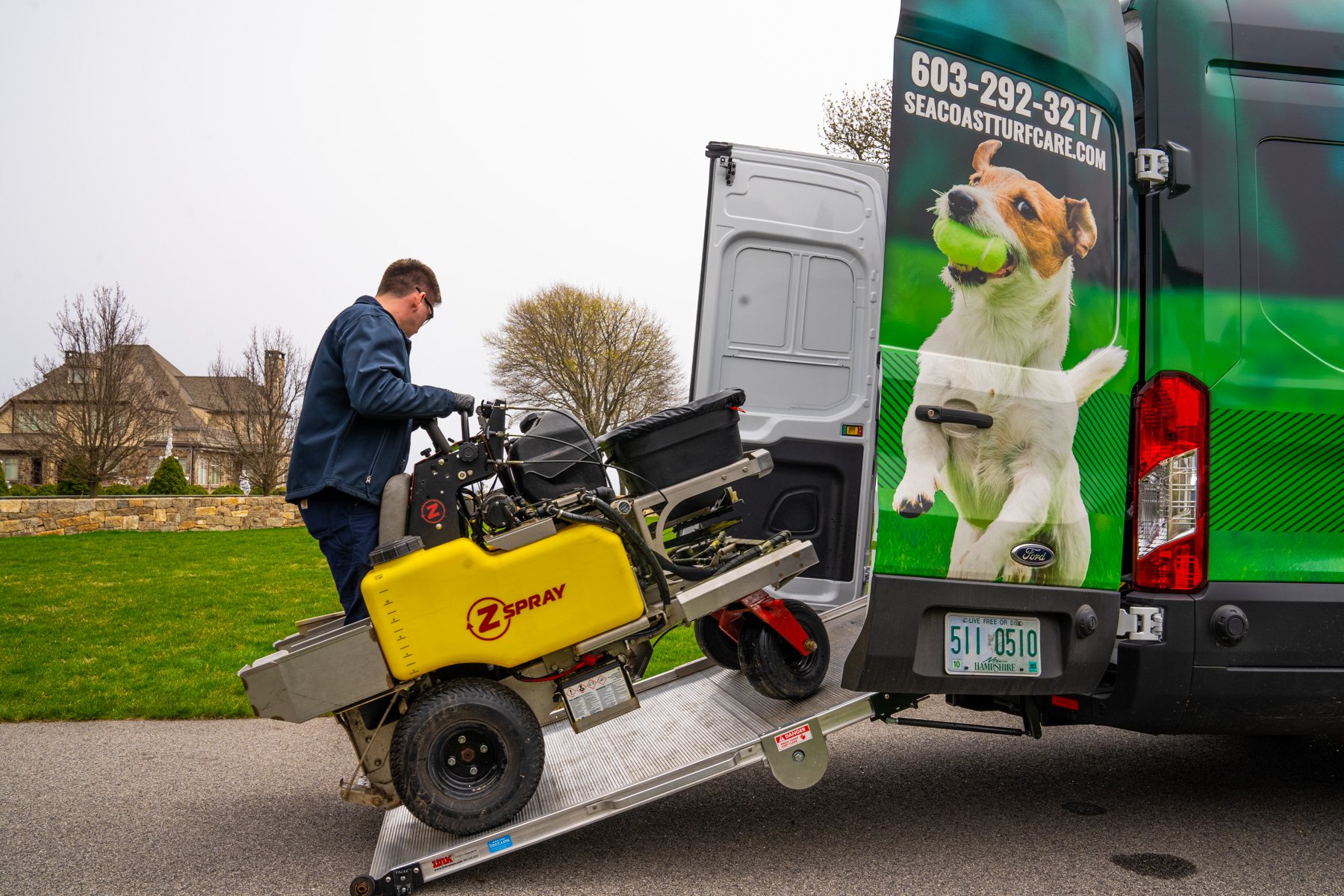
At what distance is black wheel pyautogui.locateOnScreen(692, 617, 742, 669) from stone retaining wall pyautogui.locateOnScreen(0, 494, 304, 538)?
17.3 metres

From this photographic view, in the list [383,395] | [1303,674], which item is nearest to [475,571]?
[383,395]

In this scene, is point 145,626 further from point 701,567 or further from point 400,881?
point 701,567

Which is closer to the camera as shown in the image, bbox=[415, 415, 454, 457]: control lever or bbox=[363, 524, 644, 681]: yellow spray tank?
bbox=[363, 524, 644, 681]: yellow spray tank

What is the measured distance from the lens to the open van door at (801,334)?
5051 mm

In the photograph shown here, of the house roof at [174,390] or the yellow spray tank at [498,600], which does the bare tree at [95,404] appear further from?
the yellow spray tank at [498,600]

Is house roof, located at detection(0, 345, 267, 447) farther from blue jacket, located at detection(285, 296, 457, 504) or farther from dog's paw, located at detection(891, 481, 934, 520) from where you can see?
dog's paw, located at detection(891, 481, 934, 520)

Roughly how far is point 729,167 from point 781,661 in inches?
104

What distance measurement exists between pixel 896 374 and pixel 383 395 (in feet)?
5.83

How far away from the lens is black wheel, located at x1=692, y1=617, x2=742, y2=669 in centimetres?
432

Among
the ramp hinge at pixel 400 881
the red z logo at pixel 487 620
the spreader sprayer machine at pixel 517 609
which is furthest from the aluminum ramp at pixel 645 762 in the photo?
the red z logo at pixel 487 620

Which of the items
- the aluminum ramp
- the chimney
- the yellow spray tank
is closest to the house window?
the chimney

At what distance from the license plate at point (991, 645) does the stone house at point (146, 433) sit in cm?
3511

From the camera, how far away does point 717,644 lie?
436 cm

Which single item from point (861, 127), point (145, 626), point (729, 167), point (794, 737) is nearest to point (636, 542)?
point (794, 737)
